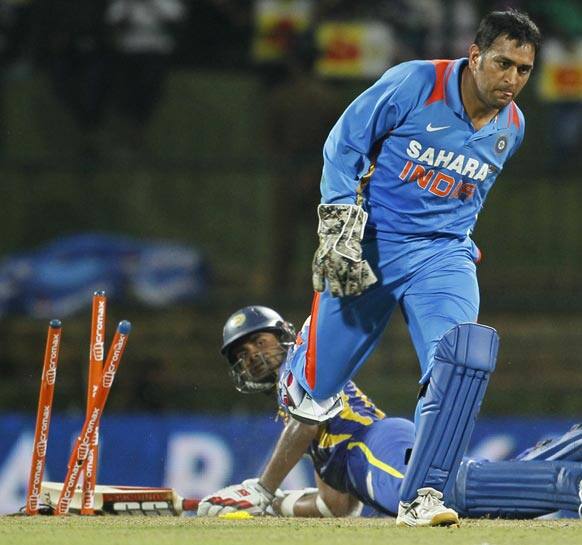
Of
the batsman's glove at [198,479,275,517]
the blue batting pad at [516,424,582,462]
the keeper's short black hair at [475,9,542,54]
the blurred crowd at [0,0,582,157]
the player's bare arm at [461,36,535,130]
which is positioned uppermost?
the blurred crowd at [0,0,582,157]

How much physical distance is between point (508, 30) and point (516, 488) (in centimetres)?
198

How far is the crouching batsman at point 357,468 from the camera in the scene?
5871 mm

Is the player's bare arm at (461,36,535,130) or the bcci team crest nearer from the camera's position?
the player's bare arm at (461,36,535,130)

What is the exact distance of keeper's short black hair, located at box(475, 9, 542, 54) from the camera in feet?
17.5

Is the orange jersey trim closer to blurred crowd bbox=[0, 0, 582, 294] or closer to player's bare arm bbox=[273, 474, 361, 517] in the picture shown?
player's bare arm bbox=[273, 474, 361, 517]

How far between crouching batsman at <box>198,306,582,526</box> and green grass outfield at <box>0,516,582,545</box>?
0.21 metres

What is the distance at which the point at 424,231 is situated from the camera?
18.3 feet

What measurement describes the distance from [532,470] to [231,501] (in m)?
1.47

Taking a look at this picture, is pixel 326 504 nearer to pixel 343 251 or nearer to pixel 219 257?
pixel 343 251

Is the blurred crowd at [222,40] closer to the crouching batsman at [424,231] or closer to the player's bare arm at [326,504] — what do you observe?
the player's bare arm at [326,504]

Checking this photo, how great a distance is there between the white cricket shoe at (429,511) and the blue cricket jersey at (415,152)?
1.05m

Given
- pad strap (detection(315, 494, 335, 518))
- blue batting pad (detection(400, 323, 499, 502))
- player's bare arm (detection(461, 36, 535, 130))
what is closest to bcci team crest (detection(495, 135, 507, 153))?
player's bare arm (detection(461, 36, 535, 130))

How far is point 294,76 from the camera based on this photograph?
38.0 feet

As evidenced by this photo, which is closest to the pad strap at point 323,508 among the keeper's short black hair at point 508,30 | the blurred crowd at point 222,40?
the keeper's short black hair at point 508,30
